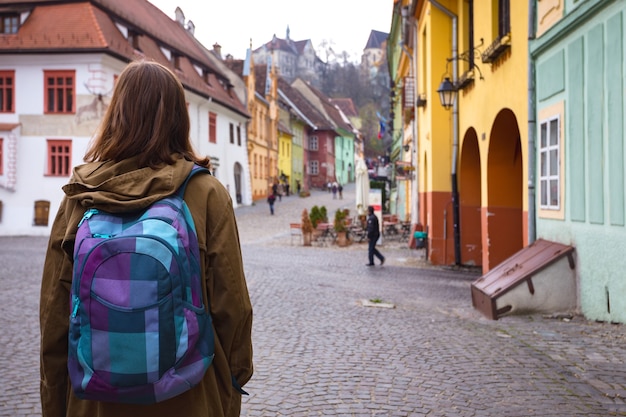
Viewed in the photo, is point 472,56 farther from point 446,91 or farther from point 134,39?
point 134,39

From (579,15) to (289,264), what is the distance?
10620 millimetres

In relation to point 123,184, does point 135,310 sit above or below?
below

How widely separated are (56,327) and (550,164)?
904 cm

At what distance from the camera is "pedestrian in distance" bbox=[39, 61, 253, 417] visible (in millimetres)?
2268

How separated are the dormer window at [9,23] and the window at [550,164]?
→ 2611 centimetres

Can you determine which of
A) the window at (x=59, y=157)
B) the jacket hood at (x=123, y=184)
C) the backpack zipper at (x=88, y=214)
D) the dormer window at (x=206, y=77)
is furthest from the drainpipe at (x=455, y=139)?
the dormer window at (x=206, y=77)

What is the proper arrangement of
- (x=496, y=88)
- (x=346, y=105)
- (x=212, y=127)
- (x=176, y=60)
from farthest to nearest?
(x=346, y=105) < (x=212, y=127) < (x=176, y=60) < (x=496, y=88)

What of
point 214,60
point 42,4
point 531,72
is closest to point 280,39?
point 214,60

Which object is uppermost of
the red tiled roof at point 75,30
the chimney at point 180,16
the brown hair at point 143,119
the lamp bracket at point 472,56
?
the chimney at point 180,16

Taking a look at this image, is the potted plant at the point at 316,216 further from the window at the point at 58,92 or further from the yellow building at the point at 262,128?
the yellow building at the point at 262,128

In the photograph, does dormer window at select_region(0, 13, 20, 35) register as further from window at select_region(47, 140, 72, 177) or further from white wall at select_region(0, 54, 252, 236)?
window at select_region(47, 140, 72, 177)

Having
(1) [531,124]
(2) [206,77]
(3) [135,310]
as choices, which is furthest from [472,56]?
(2) [206,77]

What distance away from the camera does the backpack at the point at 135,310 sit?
2.13 metres

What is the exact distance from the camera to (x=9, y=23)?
30844mm
